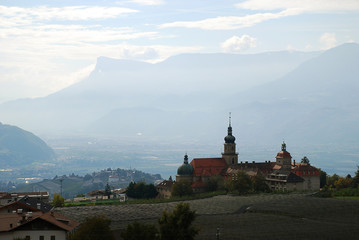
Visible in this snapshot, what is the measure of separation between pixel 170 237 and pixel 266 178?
4145 inches

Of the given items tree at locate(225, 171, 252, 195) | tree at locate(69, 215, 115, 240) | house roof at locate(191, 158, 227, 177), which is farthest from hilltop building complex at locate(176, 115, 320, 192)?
tree at locate(69, 215, 115, 240)

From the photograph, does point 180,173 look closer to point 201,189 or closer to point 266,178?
point 201,189

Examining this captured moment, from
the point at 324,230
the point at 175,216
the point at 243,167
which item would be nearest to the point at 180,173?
the point at 243,167

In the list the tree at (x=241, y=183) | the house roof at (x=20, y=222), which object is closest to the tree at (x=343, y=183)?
the tree at (x=241, y=183)

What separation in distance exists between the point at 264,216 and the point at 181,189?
58.2m

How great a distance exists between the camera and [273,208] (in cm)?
11469

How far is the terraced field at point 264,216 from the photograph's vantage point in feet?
288

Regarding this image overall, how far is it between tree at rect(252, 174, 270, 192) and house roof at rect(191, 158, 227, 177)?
79.8 feet

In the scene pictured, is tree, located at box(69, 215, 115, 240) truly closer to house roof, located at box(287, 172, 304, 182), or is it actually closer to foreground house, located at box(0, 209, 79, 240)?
foreground house, located at box(0, 209, 79, 240)

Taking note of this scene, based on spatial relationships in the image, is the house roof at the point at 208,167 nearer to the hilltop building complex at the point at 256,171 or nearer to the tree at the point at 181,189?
the hilltop building complex at the point at 256,171

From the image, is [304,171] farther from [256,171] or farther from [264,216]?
[264,216]

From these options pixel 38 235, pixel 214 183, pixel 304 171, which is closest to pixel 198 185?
pixel 214 183

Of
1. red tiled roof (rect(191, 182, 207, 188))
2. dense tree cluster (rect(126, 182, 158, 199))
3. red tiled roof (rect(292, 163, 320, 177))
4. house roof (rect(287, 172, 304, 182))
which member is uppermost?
red tiled roof (rect(292, 163, 320, 177))

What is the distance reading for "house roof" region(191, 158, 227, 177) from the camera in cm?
17988
